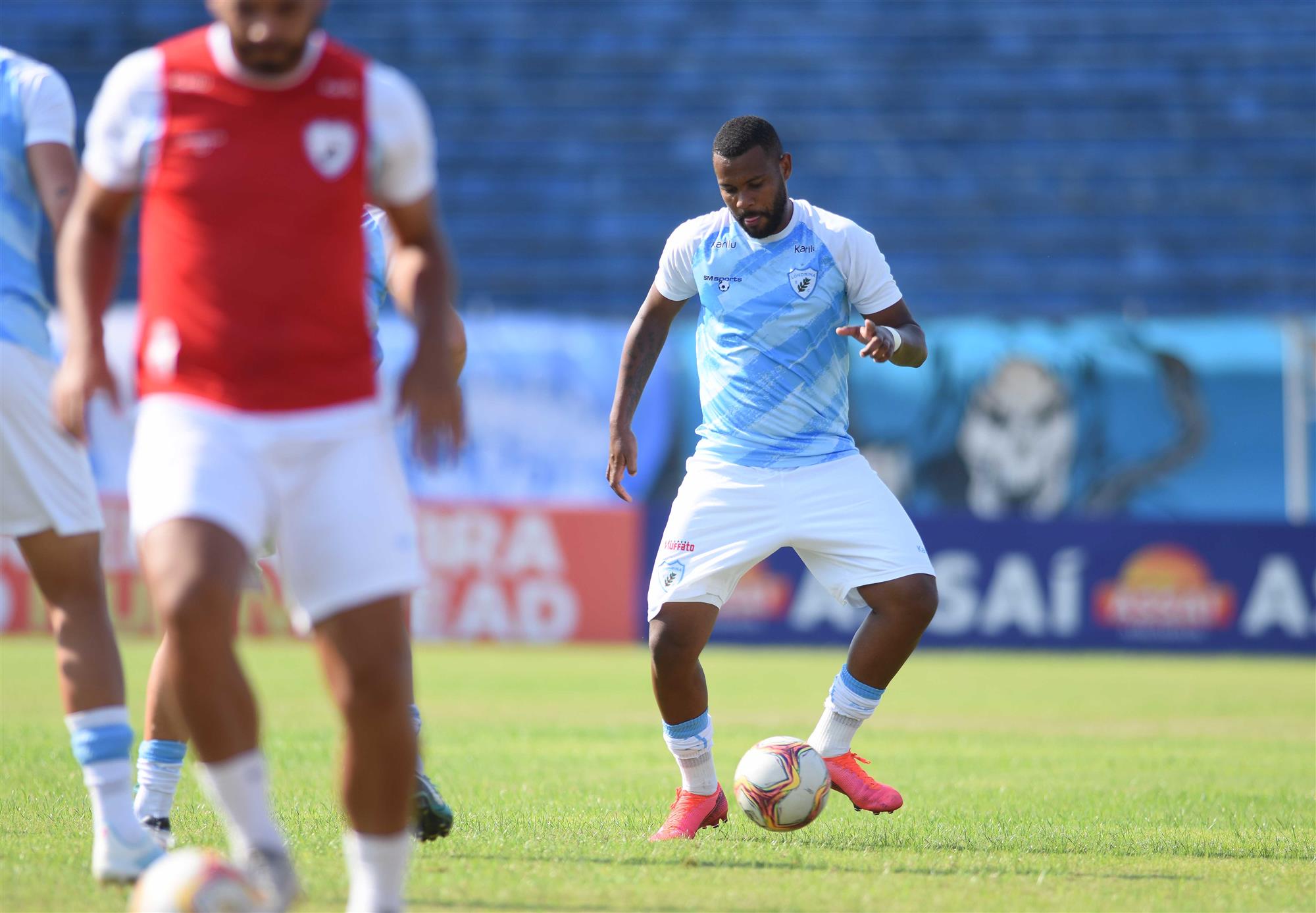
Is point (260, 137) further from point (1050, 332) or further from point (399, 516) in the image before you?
point (1050, 332)

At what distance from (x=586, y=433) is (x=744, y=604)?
320 cm

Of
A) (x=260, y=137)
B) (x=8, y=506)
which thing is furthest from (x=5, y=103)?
(x=260, y=137)

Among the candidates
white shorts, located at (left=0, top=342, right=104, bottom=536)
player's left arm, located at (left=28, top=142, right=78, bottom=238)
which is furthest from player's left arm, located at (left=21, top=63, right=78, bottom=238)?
white shorts, located at (left=0, top=342, right=104, bottom=536)

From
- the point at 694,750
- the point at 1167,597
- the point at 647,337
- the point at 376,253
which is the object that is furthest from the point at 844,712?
the point at 1167,597

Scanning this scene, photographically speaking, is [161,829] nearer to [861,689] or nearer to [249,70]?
[861,689]

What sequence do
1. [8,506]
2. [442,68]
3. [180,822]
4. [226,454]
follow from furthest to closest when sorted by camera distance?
[442,68] < [180,822] < [8,506] < [226,454]

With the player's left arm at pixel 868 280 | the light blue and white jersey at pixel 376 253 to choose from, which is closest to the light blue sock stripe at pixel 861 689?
the player's left arm at pixel 868 280

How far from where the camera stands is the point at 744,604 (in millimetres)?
19547

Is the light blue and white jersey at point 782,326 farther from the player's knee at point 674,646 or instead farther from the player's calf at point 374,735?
the player's calf at point 374,735

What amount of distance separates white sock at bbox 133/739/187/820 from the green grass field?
221 millimetres

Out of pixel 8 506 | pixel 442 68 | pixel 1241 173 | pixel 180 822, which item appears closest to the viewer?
pixel 8 506

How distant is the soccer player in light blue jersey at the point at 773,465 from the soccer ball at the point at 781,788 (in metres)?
0.16

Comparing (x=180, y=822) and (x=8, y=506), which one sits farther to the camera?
(x=180, y=822)

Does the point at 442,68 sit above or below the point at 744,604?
above
